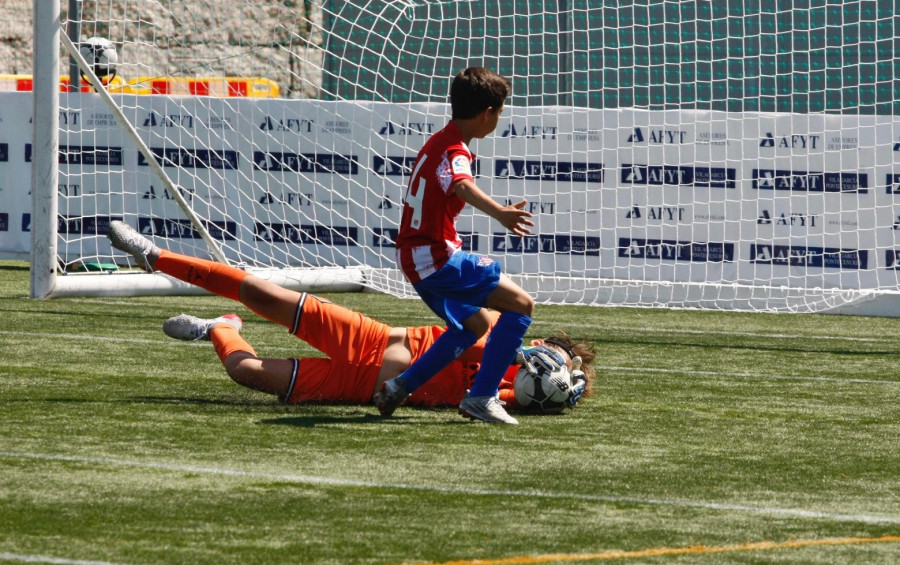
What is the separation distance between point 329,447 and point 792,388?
3.21 m

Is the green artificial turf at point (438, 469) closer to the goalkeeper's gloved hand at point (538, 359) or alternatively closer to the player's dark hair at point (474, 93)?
the goalkeeper's gloved hand at point (538, 359)

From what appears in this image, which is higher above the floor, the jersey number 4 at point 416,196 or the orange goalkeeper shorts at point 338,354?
the jersey number 4 at point 416,196

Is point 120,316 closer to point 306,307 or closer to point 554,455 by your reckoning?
point 306,307

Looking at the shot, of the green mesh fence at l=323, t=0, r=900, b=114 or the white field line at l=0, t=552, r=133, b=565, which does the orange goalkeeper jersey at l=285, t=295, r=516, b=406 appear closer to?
the white field line at l=0, t=552, r=133, b=565

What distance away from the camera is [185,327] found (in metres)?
7.17

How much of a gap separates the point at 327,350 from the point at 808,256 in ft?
24.9

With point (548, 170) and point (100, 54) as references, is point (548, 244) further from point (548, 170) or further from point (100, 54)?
point (100, 54)

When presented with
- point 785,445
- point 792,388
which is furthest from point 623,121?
point 785,445

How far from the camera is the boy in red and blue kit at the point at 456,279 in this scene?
645 centimetres

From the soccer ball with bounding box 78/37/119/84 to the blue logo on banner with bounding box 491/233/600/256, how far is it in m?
3.78

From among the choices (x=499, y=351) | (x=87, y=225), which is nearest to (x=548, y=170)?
(x=87, y=225)

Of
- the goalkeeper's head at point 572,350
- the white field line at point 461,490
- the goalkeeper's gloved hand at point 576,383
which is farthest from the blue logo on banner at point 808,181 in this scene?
the white field line at point 461,490

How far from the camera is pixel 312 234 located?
1484 centimetres

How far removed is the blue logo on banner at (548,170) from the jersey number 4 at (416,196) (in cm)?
769
